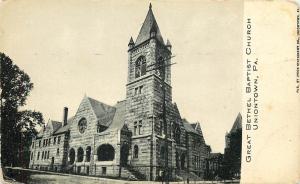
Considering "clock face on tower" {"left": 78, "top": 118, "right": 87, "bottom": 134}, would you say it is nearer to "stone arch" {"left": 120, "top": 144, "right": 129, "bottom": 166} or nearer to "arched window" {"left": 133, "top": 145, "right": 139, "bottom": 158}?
"stone arch" {"left": 120, "top": 144, "right": 129, "bottom": 166}

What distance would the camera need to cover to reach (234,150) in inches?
144

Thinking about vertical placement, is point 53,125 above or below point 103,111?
below

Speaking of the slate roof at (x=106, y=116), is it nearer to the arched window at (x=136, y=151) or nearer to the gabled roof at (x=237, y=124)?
the arched window at (x=136, y=151)

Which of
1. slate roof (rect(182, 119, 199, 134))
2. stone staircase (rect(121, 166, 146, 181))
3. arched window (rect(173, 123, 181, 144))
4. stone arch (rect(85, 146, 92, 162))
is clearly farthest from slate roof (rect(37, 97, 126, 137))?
slate roof (rect(182, 119, 199, 134))

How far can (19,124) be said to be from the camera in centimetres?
405

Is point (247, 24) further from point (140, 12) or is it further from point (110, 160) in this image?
point (110, 160)

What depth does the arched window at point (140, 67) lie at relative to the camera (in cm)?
403

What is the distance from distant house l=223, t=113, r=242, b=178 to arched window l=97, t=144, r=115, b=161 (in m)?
1.14

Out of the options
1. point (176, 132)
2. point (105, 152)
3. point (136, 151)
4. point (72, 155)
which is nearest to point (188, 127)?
point (176, 132)

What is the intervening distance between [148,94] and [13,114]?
1433 millimetres

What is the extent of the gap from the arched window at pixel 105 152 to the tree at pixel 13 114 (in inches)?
26.5

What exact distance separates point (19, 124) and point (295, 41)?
2.89 metres

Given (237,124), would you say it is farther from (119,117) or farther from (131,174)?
(119,117)

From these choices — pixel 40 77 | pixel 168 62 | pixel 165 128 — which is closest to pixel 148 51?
pixel 168 62
